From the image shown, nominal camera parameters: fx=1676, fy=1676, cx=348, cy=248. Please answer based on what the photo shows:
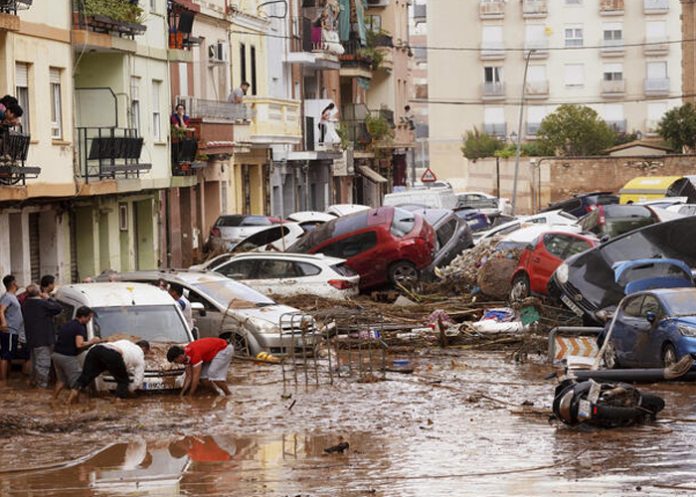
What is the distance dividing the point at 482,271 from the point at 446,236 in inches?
193

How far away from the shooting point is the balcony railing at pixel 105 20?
3162cm

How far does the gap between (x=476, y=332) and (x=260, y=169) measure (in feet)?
92.3

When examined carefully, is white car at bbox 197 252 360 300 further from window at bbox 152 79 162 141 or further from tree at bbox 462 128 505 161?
tree at bbox 462 128 505 161

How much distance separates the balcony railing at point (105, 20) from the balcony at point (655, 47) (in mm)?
77786

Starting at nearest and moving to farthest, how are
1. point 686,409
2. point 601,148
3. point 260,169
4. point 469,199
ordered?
point 686,409 → point 260,169 → point 469,199 → point 601,148

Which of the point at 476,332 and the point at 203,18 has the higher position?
the point at 203,18

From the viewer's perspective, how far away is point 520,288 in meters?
30.9

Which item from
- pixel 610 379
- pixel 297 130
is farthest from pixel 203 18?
pixel 610 379

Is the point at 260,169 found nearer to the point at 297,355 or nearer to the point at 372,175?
the point at 372,175

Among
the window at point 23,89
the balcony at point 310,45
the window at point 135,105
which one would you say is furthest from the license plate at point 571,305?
the balcony at point 310,45

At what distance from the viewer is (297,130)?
180 feet

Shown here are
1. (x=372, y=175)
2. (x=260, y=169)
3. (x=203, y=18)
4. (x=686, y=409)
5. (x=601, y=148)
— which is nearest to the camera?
(x=686, y=409)

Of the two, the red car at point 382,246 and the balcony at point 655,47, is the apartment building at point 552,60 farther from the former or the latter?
the red car at point 382,246

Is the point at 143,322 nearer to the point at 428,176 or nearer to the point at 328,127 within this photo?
the point at 328,127
